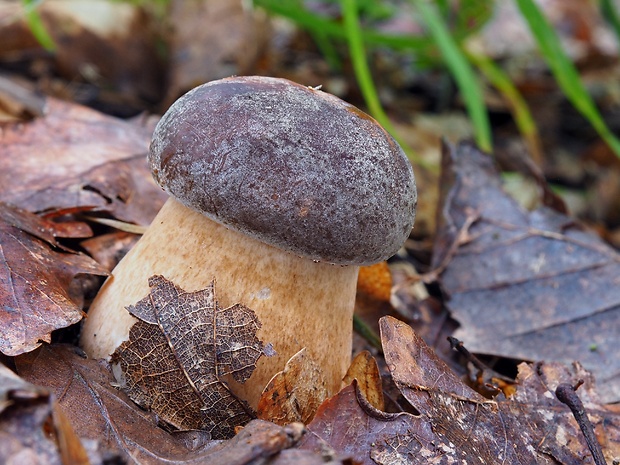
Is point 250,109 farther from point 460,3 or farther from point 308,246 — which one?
point 460,3

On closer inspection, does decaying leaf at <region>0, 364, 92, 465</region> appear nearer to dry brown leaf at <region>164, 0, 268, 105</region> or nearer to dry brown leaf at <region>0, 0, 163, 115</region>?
dry brown leaf at <region>164, 0, 268, 105</region>

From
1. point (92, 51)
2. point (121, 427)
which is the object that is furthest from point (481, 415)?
point (92, 51)

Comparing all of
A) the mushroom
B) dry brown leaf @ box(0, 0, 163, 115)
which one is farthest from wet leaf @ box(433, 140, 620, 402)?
dry brown leaf @ box(0, 0, 163, 115)

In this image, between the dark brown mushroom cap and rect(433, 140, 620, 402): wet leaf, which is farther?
rect(433, 140, 620, 402): wet leaf

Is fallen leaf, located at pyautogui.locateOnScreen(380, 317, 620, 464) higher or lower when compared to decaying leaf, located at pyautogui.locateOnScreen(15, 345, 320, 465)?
lower

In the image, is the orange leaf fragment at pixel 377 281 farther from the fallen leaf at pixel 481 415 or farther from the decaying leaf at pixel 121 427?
the decaying leaf at pixel 121 427

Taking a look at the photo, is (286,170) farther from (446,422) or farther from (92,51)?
(92,51)

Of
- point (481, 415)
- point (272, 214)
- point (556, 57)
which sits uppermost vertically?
point (272, 214)
